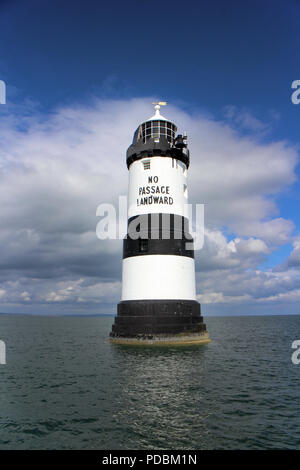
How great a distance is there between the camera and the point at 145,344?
78.2ft

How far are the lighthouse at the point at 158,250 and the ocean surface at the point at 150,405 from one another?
5.08m

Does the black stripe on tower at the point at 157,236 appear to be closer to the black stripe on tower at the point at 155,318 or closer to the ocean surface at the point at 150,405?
the black stripe on tower at the point at 155,318

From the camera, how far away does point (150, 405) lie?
1112 cm

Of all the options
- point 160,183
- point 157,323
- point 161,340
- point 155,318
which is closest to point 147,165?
point 160,183

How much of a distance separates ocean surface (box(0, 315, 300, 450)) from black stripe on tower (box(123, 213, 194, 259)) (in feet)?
31.7

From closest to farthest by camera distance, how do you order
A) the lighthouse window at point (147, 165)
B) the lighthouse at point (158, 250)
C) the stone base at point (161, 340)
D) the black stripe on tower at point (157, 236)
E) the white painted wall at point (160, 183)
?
the stone base at point (161, 340), the lighthouse at point (158, 250), the black stripe on tower at point (157, 236), the white painted wall at point (160, 183), the lighthouse window at point (147, 165)

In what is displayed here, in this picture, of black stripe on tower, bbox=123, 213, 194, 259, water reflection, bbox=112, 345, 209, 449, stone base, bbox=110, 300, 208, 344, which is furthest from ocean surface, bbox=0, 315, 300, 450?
black stripe on tower, bbox=123, 213, 194, 259

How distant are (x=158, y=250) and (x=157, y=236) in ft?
4.12

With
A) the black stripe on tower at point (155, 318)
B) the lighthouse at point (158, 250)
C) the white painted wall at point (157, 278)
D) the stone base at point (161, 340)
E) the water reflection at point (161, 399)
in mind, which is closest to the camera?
the water reflection at point (161, 399)

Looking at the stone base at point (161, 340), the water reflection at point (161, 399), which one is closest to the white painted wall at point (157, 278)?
the stone base at point (161, 340)

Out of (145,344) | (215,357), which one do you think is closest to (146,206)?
(145,344)

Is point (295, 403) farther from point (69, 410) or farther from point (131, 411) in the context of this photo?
point (69, 410)

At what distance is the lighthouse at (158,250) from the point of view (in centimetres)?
2491

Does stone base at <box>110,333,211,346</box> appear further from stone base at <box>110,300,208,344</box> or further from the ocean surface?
the ocean surface
